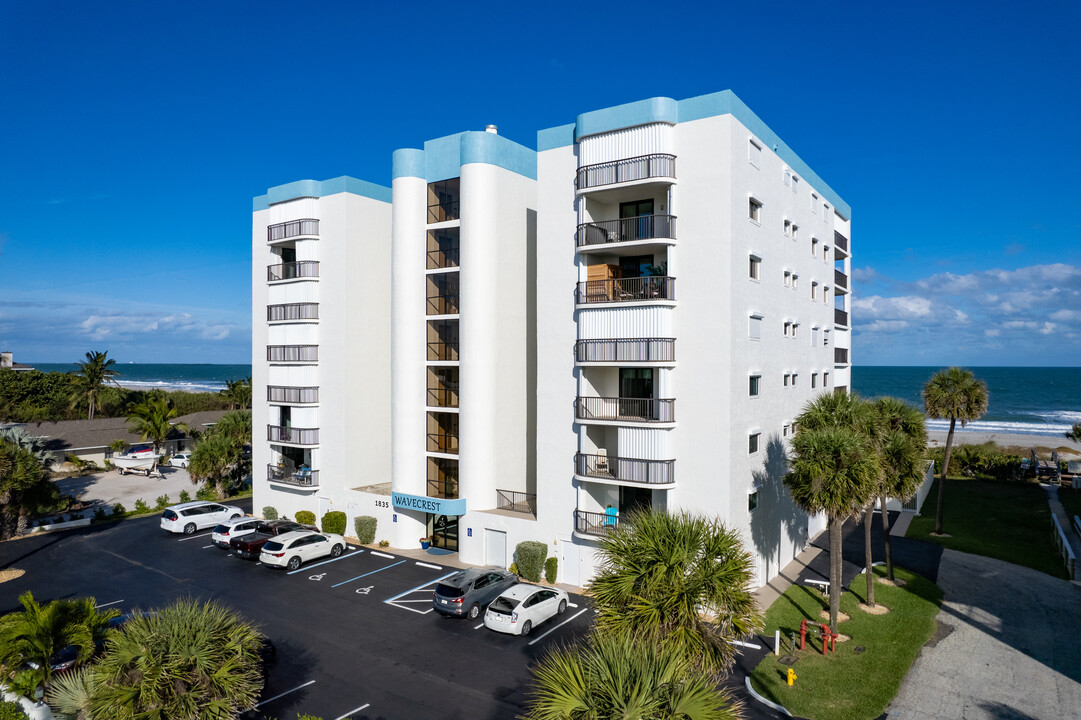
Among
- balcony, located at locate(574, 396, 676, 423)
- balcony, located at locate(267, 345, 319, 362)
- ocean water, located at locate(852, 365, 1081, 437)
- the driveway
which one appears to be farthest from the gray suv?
ocean water, located at locate(852, 365, 1081, 437)

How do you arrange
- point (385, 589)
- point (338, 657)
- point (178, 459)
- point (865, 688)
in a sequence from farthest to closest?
point (178, 459) → point (385, 589) → point (338, 657) → point (865, 688)

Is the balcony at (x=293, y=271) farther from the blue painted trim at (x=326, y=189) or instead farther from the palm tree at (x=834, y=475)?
the palm tree at (x=834, y=475)

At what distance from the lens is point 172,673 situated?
1235cm

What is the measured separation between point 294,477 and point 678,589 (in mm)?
26506

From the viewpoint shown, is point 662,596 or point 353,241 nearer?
point 662,596

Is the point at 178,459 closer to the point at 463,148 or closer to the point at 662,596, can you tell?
the point at 463,148

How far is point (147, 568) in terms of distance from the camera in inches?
1112

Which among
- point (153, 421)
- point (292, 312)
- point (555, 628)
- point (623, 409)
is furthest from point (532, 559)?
point (153, 421)

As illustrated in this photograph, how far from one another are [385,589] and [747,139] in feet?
75.1

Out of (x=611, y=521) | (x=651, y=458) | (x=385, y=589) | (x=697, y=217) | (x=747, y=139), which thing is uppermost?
(x=747, y=139)

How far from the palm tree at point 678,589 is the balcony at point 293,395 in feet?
76.9

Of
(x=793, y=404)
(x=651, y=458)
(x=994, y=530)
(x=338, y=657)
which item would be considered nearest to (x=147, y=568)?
(x=338, y=657)

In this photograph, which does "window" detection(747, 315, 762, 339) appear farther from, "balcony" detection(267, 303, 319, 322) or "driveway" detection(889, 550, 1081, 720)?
"balcony" detection(267, 303, 319, 322)

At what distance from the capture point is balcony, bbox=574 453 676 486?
22.7 metres
